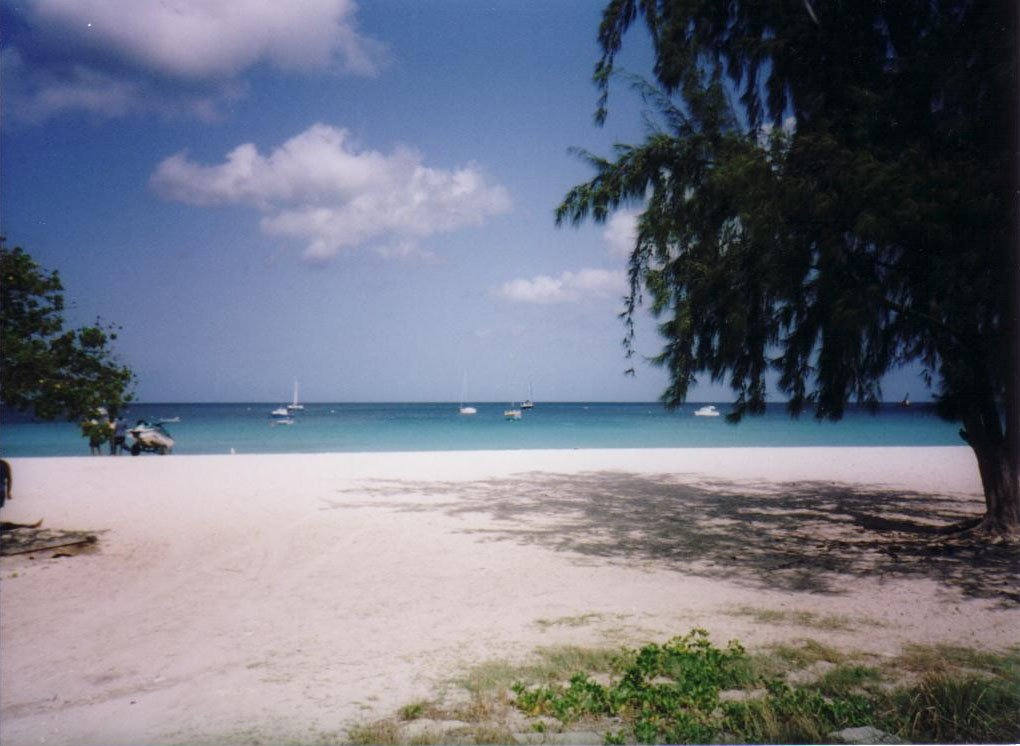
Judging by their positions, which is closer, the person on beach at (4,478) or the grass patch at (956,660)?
the grass patch at (956,660)

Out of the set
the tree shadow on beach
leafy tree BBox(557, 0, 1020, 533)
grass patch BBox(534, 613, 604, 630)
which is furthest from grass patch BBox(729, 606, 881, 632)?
leafy tree BBox(557, 0, 1020, 533)

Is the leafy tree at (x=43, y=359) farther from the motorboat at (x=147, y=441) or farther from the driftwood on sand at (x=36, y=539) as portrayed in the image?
the motorboat at (x=147, y=441)

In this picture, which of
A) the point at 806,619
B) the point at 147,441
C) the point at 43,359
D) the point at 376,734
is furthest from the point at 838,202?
the point at 147,441

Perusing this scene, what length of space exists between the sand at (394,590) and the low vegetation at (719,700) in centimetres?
39

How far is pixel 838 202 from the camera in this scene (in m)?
5.74

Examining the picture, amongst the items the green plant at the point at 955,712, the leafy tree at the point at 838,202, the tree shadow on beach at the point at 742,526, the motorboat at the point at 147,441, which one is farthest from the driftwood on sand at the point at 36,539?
the motorboat at the point at 147,441

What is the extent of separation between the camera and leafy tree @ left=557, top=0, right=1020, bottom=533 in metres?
5.39

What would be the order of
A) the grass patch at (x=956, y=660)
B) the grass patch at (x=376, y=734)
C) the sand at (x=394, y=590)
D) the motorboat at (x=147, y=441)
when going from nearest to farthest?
the grass patch at (x=376, y=734), the sand at (x=394, y=590), the grass patch at (x=956, y=660), the motorboat at (x=147, y=441)

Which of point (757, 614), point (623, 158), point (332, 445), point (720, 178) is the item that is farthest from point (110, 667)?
point (332, 445)

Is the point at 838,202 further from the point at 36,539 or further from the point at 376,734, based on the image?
the point at 36,539

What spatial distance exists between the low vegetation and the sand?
39 centimetres

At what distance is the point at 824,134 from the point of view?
20.1ft

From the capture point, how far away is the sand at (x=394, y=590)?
421 cm

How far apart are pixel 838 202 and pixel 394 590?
5.74m
